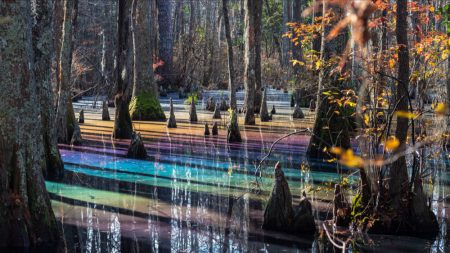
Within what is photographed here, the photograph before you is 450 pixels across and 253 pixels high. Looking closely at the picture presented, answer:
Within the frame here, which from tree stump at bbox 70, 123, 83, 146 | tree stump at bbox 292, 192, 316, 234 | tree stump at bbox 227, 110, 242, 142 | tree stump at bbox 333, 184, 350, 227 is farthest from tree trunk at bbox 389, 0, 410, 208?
tree stump at bbox 70, 123, 83, 146

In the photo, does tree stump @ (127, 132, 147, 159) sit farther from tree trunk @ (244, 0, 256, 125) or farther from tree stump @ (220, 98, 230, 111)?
tree stump @ (220, 98, 230, 111)

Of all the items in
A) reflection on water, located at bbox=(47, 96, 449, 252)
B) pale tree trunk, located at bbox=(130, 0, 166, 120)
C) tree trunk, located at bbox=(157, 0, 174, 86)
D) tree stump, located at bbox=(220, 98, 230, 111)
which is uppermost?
tree trunk, located at bbox=(157, 0, 174, 86)

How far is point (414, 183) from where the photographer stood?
20.3 feet

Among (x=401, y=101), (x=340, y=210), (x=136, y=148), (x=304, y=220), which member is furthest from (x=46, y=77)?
(x=401, y=101)

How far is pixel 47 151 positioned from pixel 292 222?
178 inches

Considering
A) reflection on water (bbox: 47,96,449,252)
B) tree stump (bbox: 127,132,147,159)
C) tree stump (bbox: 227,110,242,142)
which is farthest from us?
tree stump (bbox: 227,110,242,142)

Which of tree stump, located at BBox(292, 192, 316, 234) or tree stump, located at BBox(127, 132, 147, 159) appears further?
tree stump, located at BBox(127, 132, 147, 159)

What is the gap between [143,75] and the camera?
19578 mm

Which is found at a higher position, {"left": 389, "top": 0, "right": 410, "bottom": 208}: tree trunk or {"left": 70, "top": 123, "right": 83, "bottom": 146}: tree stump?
{"left": 389, "top": 0, "right": 410, "bottom": 208}: tree trunk

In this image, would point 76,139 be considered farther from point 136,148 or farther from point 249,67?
point 249,67

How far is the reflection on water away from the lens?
597cm

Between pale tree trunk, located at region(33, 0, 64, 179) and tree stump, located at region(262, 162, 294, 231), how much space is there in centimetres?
377

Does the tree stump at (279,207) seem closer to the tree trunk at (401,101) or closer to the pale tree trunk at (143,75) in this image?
the tree trunk at (401,101)

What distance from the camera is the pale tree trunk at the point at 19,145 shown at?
5.39 meters
